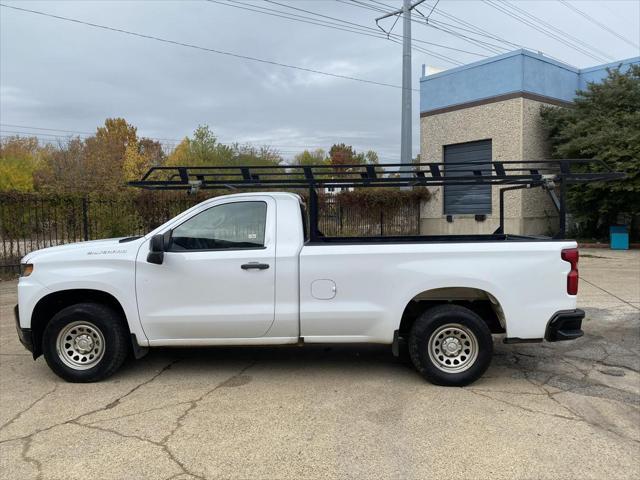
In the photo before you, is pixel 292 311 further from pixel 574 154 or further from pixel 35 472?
pixel 574 154

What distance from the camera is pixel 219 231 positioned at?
17.0 ft

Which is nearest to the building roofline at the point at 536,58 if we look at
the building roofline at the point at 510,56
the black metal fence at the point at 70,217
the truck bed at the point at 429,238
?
the building roofline at the point at 510,56

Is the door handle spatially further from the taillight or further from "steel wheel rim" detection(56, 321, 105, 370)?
the taillight

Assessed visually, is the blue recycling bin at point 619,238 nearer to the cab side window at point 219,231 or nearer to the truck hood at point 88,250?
the cab side window at point 219,231

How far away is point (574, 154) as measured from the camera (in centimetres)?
1958

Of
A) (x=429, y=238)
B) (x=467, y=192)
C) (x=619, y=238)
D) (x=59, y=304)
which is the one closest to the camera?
(x=59, y=304)

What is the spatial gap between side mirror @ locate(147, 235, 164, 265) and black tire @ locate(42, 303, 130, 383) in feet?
2.47

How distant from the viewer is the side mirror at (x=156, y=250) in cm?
483

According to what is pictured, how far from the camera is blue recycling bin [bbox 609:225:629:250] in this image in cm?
1844

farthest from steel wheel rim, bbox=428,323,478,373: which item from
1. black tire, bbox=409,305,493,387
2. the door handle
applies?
the door handle

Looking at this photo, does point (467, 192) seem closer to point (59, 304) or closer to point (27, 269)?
point (59, 304)

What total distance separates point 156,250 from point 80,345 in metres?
1.31

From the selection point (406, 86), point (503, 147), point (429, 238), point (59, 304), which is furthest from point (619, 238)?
point (59, 304)

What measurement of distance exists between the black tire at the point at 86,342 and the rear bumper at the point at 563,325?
13.7 feet
